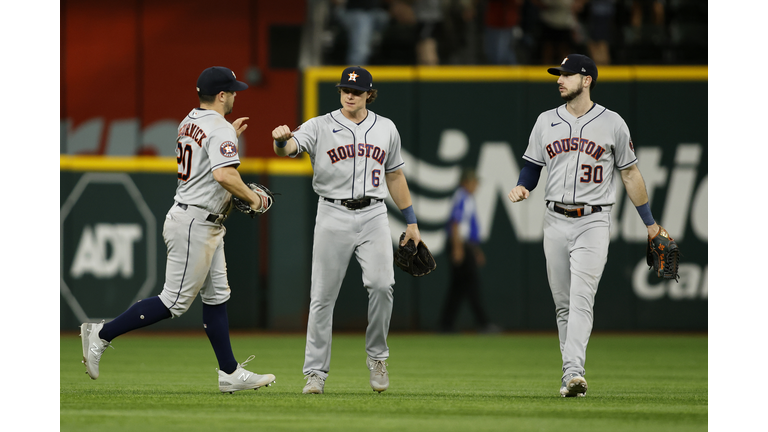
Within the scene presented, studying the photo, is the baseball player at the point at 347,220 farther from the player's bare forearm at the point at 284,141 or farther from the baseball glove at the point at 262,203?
the baseball glove at the point at 262,203

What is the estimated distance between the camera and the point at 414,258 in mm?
6504

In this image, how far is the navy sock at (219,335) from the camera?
5957 millimetres

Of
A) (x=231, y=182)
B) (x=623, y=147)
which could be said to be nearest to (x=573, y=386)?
(x=623, y=147)

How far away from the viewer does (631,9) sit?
13711 millimetres

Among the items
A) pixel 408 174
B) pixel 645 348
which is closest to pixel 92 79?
pixel 408 174

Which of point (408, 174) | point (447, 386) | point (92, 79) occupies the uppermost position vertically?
point (92, 79)

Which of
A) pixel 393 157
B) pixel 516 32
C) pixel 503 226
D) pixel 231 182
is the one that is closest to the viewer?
pixel 231 182

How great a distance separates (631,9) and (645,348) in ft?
18.2

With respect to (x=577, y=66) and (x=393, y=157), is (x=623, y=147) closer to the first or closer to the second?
(x=577, y=66)

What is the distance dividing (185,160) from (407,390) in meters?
2.18

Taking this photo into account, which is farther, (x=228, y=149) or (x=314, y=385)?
(x=314, y=385)

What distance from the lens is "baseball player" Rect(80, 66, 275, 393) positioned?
5.80 m

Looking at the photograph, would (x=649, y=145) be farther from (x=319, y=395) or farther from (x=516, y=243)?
(x=319, y=395)

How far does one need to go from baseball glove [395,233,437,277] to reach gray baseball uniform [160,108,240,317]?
4.25 feet
